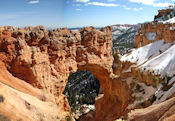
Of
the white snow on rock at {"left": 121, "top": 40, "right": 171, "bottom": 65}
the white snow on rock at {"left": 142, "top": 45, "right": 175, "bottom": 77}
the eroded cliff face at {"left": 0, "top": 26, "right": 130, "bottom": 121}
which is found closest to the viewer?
the eroded cliff face at {"left": 0, "top": 26, "right": 130, "bottom": 121}

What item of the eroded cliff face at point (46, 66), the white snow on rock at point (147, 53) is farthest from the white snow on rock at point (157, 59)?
the eroded cliff face at point (46, 66)

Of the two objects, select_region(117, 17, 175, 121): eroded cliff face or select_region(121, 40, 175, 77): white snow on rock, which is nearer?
select_region(117, 17, 175, 121): eroded cliff face

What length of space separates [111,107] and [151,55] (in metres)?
13.0

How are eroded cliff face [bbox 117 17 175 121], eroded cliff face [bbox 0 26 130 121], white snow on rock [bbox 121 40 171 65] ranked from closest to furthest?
eroded cliff face [bbox 0 26 130 121]
eroded cliff face [bbox 117 17 175 121]
white snow on rock [bbox 121 40 171 65]

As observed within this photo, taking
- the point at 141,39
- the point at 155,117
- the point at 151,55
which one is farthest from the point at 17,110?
the point at 141,39

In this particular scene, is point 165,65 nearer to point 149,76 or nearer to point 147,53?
point 149,76

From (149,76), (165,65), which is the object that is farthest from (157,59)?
(149,76)

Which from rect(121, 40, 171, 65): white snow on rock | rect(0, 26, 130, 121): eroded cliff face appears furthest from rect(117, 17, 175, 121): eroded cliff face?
rect(0, 26, 130, 121): eroded cliff face

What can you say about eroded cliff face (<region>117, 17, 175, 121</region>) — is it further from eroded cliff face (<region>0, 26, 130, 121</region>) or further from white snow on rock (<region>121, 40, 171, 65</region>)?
eroded cliff face (<region>0, 26, 130, 121</region>)

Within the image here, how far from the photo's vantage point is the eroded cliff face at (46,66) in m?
14.9

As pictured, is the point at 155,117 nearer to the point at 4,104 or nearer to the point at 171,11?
the point at 4,104

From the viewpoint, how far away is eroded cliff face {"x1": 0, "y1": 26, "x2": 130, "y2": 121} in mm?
14859

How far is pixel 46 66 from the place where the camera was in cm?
2070

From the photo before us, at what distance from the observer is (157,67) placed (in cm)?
2522
